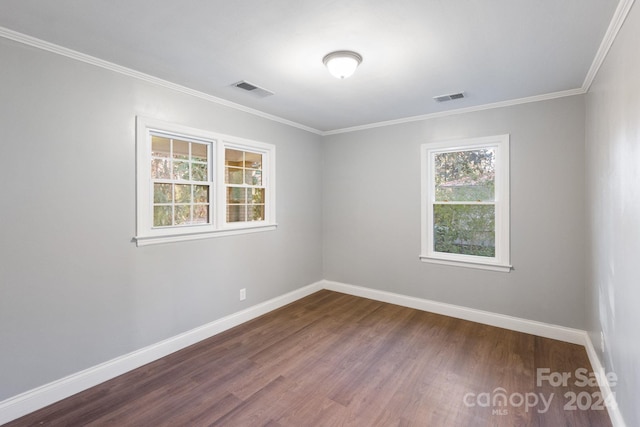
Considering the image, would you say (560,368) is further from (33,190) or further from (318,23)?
(33,190)

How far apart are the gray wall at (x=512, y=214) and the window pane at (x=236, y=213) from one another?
1.61m

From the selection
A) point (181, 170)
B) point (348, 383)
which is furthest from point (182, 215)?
point (348, 383)

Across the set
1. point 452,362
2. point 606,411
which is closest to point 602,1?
point 606,411

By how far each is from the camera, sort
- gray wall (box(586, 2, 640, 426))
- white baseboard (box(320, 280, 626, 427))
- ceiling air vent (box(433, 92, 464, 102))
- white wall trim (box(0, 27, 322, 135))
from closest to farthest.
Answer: gray wall (box(586, 2, 640, 426))
white wall trim (box(0, 27, 322, 135))
white baseboard (box(320, 280, 626, 427))
ceiling air vent (box(433, 92, 464, 102))

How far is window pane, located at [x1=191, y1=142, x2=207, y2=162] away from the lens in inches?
127

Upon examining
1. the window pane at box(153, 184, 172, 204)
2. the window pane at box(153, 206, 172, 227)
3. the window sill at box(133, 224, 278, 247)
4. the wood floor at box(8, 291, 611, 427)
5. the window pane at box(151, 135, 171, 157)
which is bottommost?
the wood floor at box(8, 291, 611, 427)

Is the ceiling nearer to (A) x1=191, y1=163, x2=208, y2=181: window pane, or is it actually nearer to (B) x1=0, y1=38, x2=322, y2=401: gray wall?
(B) x1=0, y1=38, x2=322, y2=401: gray wall

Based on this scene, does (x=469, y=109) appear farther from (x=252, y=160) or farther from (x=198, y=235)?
(x=198, y=235)

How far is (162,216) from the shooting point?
2959 mm

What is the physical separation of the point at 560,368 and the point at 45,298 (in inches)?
167

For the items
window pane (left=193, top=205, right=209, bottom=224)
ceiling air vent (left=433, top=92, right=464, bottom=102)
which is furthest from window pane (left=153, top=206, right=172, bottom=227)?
ceiling air vent (left=433, top=92, right=464, bottom=102)

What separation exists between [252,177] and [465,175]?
9.02 feet

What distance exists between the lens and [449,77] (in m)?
2.75

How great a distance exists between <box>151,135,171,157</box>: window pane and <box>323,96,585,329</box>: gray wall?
2562mm
